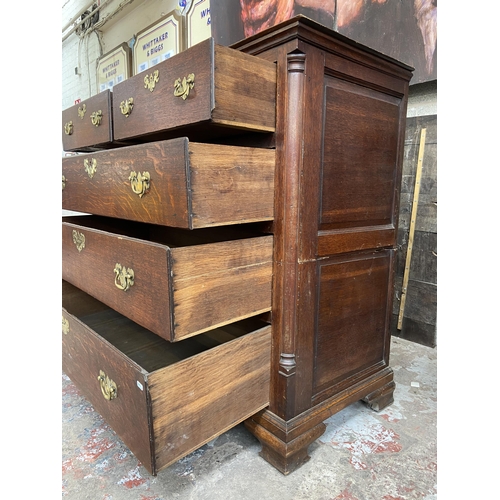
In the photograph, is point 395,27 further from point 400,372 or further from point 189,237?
point 400,372

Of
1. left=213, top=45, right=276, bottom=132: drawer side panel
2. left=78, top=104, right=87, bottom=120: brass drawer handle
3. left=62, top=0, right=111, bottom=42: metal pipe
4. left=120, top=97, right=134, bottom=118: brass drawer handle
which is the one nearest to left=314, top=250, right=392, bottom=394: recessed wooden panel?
left=213, top=45, right=276, bottom=132: drawer side panel

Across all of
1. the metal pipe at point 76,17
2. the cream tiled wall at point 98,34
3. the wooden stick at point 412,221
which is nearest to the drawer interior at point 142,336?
the wooden stick at point 412,221

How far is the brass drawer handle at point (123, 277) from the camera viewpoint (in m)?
0.79

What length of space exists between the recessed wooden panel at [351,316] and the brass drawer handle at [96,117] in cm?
77

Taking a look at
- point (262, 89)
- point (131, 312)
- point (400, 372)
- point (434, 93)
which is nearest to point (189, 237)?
point (131, 312)

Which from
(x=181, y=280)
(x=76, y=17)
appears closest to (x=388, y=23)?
(x=181, y=280)

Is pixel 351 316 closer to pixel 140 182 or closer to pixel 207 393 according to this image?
pixel 207 393

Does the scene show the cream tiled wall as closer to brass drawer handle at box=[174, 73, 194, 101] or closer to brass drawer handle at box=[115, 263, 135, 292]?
brass drawer handle at box=[174, 73, 194, 101]

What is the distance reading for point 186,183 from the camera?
0.66m

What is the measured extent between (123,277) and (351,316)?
61cm

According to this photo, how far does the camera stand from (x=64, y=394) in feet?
4.06

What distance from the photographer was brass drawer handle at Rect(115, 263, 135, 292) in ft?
2.59

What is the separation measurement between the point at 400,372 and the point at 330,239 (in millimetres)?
792

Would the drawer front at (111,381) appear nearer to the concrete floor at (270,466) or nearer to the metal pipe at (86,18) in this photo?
the concrete floor at (270,466)
